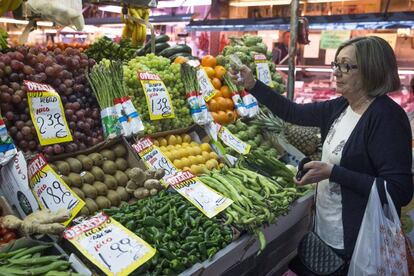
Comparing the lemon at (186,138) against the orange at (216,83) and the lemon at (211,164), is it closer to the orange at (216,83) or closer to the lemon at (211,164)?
the lemon at (211,164)

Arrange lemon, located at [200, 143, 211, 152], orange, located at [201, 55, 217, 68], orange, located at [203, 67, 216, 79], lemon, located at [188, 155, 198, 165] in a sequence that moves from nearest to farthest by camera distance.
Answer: lemon, located at [188, 155, 198, 165]
lemon, located at [200, 143, 211, 152]
orange, located at [203, 67, 216, 79]
orange, located at [201, 55, 217, 68]

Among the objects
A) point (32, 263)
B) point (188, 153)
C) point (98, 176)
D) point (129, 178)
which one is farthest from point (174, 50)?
point (32, 263)

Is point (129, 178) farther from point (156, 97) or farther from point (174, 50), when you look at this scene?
point (174, 50)

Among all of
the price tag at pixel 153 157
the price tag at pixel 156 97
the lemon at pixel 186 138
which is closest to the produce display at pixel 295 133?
the lemon at pixel 186 138

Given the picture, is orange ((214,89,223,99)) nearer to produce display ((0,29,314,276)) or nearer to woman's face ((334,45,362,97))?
produce display ((0,29,314,276))

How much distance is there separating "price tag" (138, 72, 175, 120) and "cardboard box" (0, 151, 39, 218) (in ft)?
3.49

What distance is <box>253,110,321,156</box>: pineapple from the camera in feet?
12.7

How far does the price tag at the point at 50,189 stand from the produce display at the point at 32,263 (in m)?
0.37

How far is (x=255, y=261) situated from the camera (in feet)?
8.55

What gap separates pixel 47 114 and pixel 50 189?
476mm

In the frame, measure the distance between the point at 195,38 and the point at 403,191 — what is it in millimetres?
9542

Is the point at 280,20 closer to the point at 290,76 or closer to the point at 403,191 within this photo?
the point at 290,76

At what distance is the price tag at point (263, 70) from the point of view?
4.23 metres

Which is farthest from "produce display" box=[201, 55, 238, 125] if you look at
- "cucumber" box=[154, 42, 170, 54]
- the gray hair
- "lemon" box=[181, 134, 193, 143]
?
the gray hair
